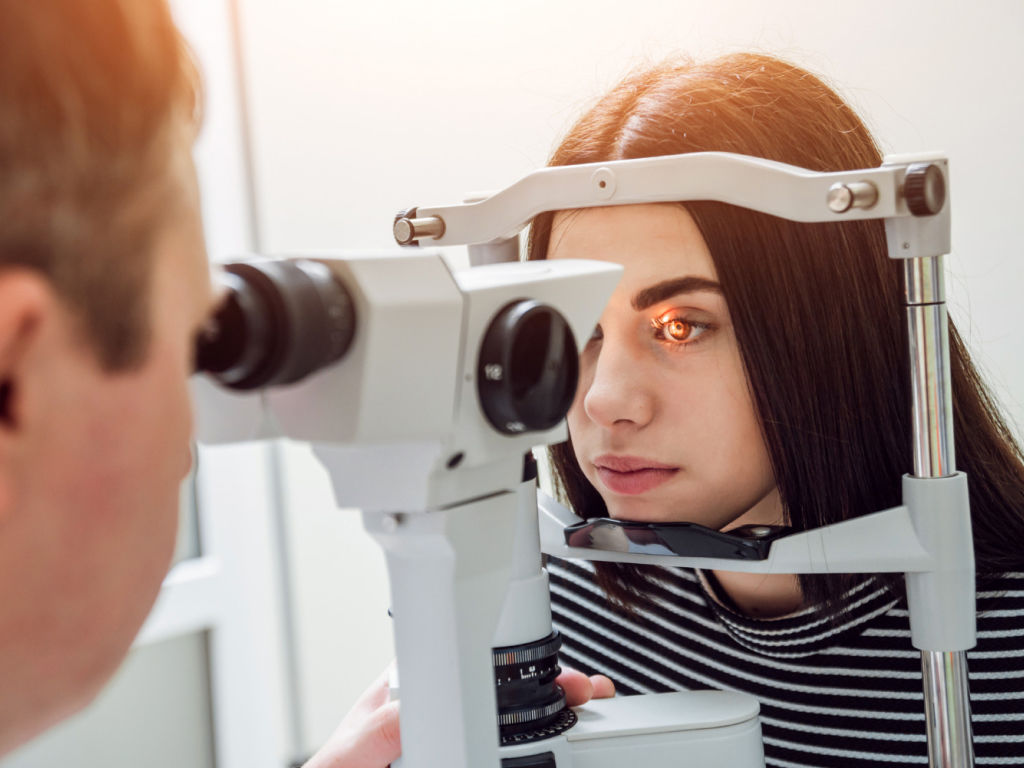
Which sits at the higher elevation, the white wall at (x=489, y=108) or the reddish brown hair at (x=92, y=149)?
the white wall at (x=489, y=108)

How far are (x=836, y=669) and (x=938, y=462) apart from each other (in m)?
0.37

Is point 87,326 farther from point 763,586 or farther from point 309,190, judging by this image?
point 309,190

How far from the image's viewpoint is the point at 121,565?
1.17 feet

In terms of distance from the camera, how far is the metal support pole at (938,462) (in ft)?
2.19

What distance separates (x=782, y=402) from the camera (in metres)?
0.88

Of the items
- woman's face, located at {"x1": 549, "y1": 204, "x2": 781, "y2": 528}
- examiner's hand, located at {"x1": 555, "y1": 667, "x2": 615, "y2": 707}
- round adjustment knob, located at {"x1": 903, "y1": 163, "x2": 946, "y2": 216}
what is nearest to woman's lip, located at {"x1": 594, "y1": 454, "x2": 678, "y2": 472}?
woman's face, located at {"x1": 549, "y1": 204, "x2": 781, "y2": 528}

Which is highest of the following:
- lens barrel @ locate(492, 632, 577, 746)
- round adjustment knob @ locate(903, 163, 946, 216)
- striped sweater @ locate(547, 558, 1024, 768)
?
round adjustment knob @ locate(903, 163, 946, 216)

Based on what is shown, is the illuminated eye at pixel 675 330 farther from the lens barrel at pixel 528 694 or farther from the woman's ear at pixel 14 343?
the woman's ear at pixel 14 343

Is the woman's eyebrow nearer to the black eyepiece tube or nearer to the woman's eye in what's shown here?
the woman's eye

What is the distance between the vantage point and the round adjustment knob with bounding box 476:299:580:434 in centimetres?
46

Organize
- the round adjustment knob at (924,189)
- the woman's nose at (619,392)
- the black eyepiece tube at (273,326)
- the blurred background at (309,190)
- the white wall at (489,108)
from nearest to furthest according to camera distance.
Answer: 1. the black eyepiece tube at (273,326)
2. the round adjustment knob at (924,189)
3. the woman's nose at (619,392)
4. the white wall at (489,108)
5. the blurred background at (309,190)

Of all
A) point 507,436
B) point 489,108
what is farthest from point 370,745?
point 489,108

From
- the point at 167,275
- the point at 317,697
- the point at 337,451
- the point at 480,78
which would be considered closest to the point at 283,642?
the point at 317,697

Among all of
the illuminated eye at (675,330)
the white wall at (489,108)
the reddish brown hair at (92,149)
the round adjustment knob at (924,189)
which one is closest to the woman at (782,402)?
the illuminated eye at (675,330)
